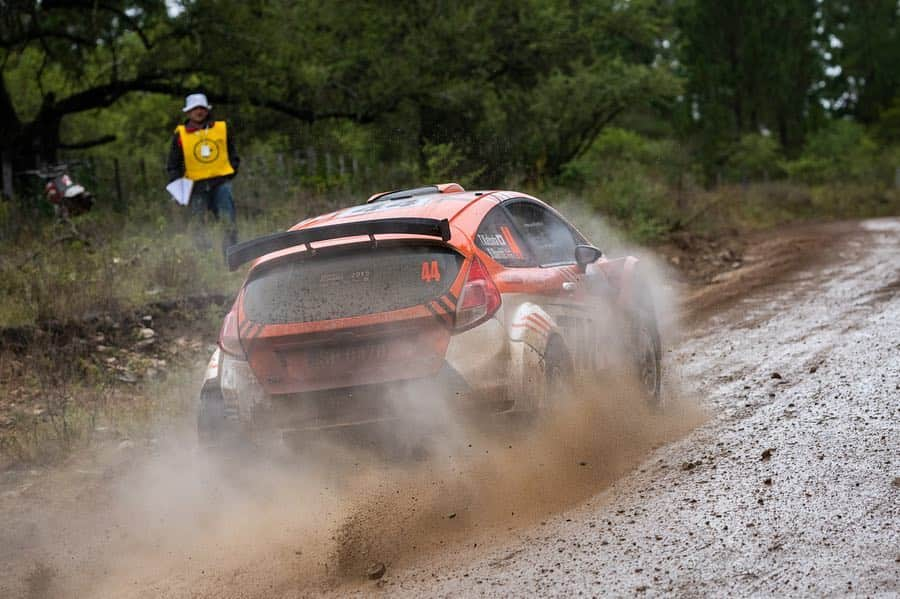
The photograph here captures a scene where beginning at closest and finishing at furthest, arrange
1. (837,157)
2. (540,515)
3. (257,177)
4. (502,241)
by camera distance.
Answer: (540,515) → (502,241) → (257,177) → (837,157)

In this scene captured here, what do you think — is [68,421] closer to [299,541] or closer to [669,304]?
[299,541]

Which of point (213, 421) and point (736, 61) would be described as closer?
point (213, 421)

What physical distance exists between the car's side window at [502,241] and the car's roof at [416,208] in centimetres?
15

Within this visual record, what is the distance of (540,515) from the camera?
5410 millimetres

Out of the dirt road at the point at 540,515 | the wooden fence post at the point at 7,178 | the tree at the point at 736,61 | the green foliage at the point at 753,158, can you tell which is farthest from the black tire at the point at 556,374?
the green foliage at the point at 753,158

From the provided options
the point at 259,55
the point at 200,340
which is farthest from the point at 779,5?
the point at 200,340

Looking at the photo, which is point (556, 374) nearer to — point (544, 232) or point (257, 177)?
point (544, 232)

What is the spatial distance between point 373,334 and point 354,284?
30 cm

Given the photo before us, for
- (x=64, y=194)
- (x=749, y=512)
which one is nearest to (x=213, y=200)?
(x=64, y=194)

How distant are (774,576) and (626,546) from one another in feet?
2.36

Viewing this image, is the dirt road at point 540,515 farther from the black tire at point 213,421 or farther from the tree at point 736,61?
the tree at point 736,61

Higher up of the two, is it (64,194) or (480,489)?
(64,194)

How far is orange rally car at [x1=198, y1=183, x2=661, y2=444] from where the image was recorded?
18.1 ft

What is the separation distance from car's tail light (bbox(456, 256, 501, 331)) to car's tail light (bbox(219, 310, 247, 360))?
1.15 m
